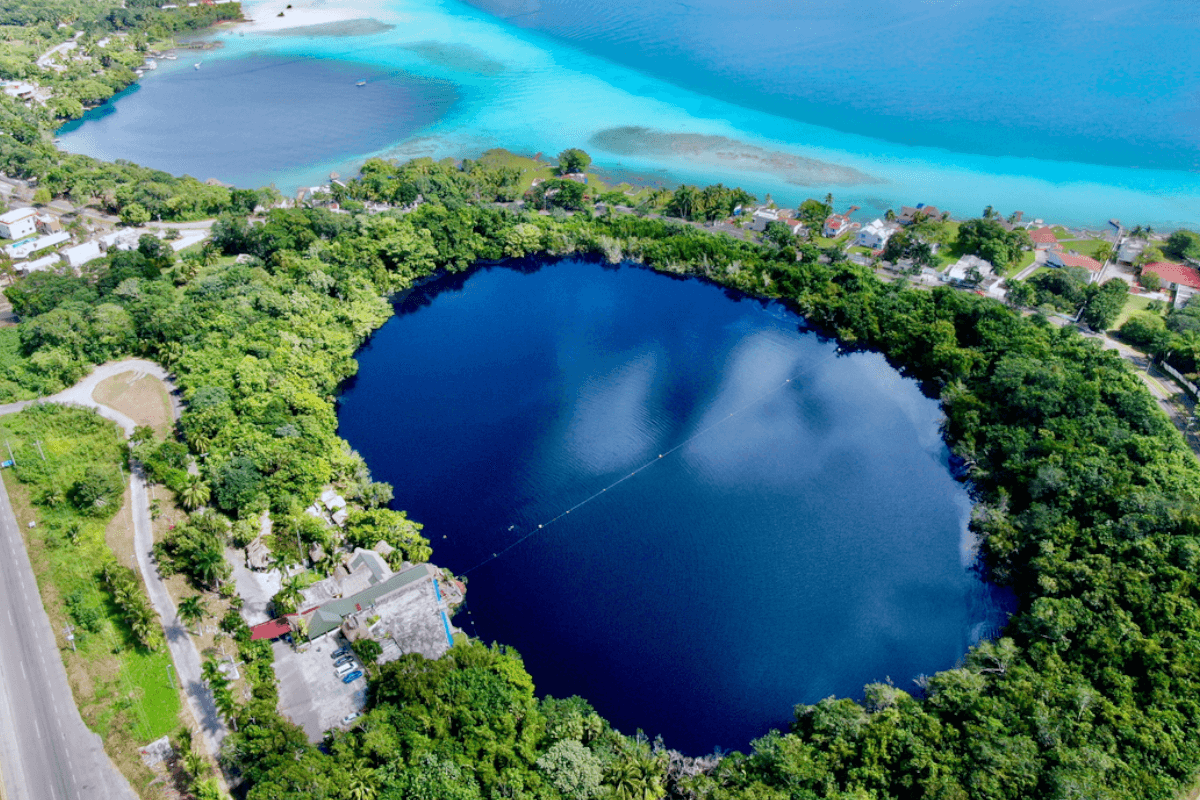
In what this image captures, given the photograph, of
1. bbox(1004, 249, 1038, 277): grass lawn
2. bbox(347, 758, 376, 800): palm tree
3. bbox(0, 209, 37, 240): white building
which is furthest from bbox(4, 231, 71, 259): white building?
bbox(1004, 249, 1038, 277): grass lawn

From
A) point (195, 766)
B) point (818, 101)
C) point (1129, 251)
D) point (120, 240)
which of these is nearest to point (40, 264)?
point (120, 240)

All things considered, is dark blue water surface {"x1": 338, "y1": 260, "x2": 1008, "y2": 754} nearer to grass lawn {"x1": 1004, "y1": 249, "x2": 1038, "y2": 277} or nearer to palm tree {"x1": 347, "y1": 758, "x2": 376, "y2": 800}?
palm tree {"x1": 347, "y1": 758, "x2": 376, "y2": 800}

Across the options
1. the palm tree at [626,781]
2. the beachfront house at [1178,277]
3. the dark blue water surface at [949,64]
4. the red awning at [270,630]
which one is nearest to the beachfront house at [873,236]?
the beachfront house at [1178,277]

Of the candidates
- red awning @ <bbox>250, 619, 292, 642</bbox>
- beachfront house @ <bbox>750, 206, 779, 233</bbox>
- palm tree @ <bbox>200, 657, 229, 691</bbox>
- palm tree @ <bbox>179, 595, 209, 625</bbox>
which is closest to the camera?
palm tree @ <bbox>200, 657, 229, 691</bbox>

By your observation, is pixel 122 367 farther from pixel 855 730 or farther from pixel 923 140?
pixel 923 140

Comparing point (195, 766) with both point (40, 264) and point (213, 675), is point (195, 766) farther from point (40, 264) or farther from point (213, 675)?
point (40, 264)

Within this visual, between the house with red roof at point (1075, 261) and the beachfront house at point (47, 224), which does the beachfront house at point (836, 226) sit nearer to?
the house with red roof at point (1075, 261)
